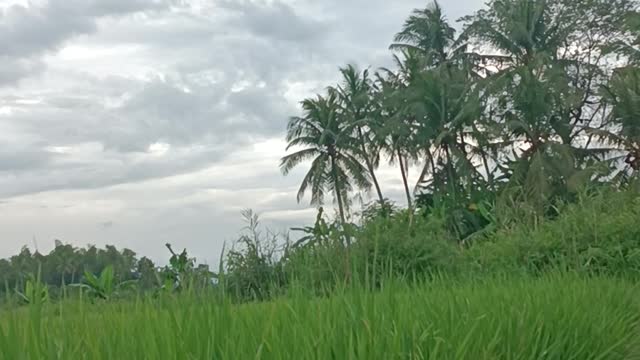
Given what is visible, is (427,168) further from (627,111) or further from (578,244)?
(578,244)

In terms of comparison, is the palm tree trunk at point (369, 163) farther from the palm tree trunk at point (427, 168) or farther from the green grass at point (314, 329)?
the green grass at point (314, 329)

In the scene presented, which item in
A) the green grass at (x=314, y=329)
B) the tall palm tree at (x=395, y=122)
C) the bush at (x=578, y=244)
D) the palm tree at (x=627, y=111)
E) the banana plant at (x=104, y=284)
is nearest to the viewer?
the green grass at (x=314, y=329)

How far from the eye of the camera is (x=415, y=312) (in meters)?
3.62

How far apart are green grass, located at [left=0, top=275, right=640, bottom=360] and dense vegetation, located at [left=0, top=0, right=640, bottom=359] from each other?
0.04 ft

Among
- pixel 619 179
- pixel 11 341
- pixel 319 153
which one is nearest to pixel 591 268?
pixel 11 341

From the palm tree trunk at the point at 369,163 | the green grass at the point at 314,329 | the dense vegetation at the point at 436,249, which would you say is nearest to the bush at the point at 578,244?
the dense vegetation at the point at 436,249

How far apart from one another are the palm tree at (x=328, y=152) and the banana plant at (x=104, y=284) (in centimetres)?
2925

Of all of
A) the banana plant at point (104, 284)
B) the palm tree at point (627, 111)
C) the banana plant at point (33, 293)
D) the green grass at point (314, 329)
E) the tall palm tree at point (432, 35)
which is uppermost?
the tall palm tree at point (432, 35)

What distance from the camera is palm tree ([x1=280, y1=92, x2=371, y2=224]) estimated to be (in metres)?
34.5

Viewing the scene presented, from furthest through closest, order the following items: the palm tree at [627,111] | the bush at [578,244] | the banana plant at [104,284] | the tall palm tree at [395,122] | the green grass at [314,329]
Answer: the tall palm tree at [395,122], the palm tree at [627,111], the bush at [578,244], the banana plant at [104,284], the green grass at [314,329]

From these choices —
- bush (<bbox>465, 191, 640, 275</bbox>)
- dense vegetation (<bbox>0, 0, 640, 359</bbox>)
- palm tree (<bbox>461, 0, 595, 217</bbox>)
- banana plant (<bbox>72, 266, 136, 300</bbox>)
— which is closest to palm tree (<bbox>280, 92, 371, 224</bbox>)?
dense vegetation (<bbox>0, 0, 640, 359</bbox>)

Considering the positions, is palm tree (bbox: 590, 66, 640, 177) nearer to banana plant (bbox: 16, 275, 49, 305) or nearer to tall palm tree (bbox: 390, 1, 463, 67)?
tall palm tree (bbox: 390, 1, 463, 67)

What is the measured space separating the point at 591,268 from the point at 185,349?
30.4ft

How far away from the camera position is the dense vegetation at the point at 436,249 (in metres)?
2.65
